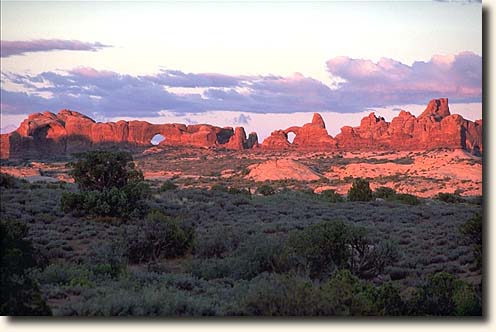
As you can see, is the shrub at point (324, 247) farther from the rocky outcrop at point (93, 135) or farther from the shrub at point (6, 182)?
the rocky outcrop at point (93, 135)

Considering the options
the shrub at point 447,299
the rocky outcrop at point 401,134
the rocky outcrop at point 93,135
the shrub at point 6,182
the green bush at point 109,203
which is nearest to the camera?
the shrub at point 447,299

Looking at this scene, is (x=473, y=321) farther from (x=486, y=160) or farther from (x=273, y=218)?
(x=273, y=218)

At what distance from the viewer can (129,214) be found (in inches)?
669

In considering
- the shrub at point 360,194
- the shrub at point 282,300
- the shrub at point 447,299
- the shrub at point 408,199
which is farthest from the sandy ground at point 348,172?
the shrub at point 282,300

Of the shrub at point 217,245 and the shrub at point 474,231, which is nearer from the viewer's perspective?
the shrub at point 474,231

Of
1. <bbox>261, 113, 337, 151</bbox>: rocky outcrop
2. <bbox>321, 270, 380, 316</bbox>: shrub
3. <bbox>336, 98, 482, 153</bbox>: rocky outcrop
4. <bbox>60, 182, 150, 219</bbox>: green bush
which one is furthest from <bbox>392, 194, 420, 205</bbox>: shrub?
<bbox>261, 113, 337, 151</bbox>: rocky outcrop

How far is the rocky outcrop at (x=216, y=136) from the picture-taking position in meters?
52.1

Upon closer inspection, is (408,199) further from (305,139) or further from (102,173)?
(305,139)

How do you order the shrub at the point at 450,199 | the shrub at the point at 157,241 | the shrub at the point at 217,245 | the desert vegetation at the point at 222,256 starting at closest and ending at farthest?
1. the desert vegetation at the point at 222,256
2. the shrub at the point at 217,245
3. the shrub at the point at 157,241
4. the shrub at the point at 450,199

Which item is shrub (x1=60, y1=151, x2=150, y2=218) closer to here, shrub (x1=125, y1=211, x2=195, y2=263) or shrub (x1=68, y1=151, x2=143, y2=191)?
shrub (x1=68, y1=151, x2=143, y2=191)

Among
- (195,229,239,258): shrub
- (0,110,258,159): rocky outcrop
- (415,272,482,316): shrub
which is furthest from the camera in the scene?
(0,110,258,159): rocky outcrop

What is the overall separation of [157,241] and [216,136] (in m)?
41.5

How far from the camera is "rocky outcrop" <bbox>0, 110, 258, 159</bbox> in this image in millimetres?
52531

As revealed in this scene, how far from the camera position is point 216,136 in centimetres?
5438
